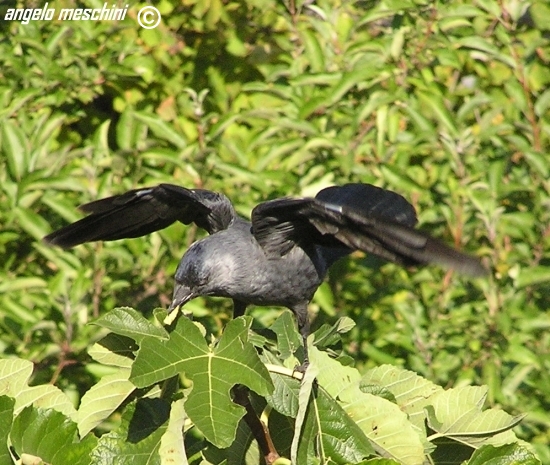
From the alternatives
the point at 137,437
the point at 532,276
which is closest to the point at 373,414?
the point at 137,437

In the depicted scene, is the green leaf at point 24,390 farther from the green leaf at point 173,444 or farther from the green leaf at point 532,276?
the green leaf at point 532,276

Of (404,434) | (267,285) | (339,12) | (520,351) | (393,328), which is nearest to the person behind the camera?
(404,434)

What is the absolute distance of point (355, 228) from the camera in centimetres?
233

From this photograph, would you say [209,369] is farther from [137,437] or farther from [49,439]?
[49,439]

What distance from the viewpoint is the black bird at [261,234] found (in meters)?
2.34

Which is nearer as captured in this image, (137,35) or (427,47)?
(427,47)

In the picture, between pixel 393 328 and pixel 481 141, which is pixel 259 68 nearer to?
pixel 481 141

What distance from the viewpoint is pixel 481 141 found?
3.95 metres

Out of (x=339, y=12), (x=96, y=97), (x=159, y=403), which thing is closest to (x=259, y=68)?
(x=339, y=12)

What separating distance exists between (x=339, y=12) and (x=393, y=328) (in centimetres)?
143

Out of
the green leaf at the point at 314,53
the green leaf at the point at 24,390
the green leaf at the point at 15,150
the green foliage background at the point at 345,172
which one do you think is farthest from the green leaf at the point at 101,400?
the green leaf at the point at 314,53

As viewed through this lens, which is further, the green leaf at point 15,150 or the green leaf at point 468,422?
the green leaf at point 15,150

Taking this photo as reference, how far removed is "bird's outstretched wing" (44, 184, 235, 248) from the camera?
9.23 feet

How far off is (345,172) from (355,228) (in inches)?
54.0
